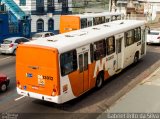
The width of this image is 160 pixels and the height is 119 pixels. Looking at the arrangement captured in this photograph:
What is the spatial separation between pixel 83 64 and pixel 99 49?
2029 mm

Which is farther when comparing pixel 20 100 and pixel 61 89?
pixel 20 100

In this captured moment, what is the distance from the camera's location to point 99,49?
57.3ft

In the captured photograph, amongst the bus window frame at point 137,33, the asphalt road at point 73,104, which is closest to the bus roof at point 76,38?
the bus window frame at point 137,33

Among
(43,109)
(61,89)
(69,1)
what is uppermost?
(69,1)

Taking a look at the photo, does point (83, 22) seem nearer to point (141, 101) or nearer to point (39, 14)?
point (39, 14)

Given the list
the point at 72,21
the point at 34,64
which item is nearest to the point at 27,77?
the point at 34,64

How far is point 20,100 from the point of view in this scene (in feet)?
52.0

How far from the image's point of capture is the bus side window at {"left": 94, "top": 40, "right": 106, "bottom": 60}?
1705cm

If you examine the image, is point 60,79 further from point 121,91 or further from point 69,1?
point 69,1

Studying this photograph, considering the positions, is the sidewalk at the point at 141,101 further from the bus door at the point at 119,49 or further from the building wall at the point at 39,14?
the building wall at the point at 39,14

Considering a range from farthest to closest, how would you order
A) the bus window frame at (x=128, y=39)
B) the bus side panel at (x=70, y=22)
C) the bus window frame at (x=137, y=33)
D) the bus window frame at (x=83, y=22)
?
1. the bus window frame at (x=83, y=22)
2. the bus side panel at (x=70, y=22)
3. the bus window frame at (x=137, y=33)
4. the bus window frame at (x=128, y=39)

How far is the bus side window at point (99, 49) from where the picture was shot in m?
17.0

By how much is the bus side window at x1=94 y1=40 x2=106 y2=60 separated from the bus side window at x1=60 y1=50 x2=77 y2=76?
2.24 metres

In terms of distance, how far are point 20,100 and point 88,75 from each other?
3.35m
